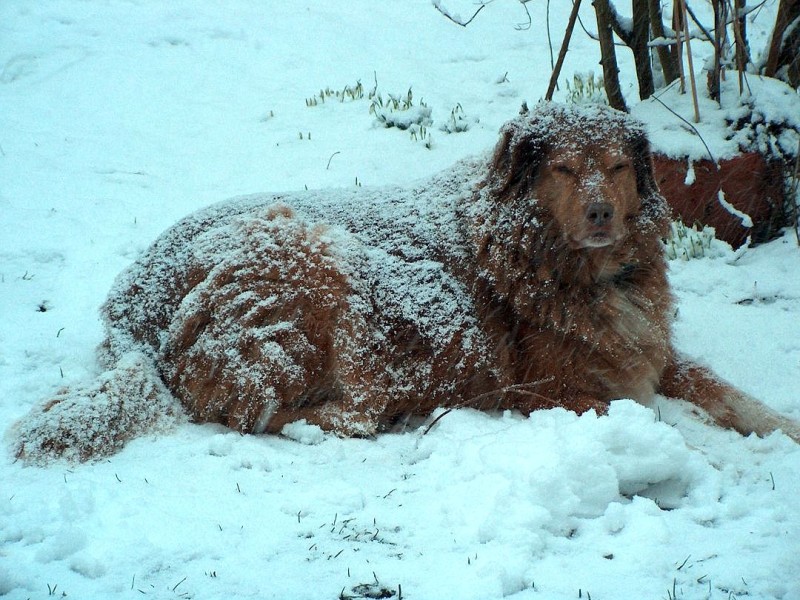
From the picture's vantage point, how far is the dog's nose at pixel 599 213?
3775mm

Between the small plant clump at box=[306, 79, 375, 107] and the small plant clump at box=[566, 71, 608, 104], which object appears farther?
the small plant clump at box=[306, 79, 375, 107]

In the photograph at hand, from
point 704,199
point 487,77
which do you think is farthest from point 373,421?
point 487,77

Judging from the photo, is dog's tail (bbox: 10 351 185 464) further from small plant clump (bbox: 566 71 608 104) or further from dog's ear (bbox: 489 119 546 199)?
small plant clump (bbox: 566 71 608 104)

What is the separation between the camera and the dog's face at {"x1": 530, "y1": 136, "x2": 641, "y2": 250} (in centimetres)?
385

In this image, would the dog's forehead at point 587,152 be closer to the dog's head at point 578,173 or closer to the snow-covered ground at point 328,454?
the dog's head at point 578,173

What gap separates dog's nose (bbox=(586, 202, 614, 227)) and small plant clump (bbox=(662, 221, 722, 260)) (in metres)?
2.52

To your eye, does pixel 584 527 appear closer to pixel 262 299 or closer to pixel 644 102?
pixel 262 299

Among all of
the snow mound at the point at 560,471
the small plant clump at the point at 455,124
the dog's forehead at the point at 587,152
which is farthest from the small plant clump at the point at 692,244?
the snow mound at the point at 560,471

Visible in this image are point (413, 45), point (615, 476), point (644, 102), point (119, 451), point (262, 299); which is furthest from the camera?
point (413, 45)

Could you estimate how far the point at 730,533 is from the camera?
8.95 feet

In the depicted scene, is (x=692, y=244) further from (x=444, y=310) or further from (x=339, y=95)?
(x=339, y=95)

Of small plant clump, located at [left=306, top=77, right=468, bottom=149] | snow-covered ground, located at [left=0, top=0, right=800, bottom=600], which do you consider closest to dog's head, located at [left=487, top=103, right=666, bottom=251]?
snow-covered ground, located at [left=0, top=0, right=800, bottom=600]

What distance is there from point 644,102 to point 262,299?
4.66 metres

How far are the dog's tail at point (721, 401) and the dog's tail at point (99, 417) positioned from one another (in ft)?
9.61
